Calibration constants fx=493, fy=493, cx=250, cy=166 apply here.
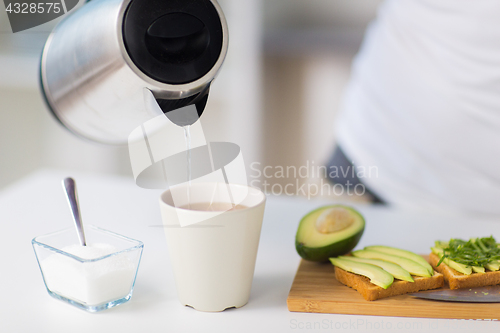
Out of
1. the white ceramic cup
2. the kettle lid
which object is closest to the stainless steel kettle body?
the kettle lid

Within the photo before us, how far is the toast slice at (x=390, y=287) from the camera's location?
0.61 meters

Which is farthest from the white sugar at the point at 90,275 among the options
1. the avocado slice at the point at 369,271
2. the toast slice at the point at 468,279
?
the toast slice at the point at 468,279

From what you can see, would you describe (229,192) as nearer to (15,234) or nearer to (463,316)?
(463,316)

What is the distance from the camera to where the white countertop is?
587 mm

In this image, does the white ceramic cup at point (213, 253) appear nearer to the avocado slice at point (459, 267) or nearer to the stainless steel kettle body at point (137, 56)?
the stainless steel kettle body at point (137, 56)

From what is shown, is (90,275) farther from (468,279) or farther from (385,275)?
(468,279)

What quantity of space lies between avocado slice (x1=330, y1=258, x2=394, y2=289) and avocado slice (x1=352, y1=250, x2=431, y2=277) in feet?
0.14

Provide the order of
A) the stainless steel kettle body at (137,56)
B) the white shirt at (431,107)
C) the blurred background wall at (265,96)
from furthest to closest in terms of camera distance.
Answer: the blurred background wall at (265,96)
the white shirt at (431,107)
the stainless steel kettle body at (137,56)

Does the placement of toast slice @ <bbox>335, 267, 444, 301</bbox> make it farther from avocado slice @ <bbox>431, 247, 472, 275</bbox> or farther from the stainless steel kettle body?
the stainless steel kettle body

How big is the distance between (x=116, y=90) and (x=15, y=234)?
46 centimetres

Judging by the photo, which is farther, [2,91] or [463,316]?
[2,91]

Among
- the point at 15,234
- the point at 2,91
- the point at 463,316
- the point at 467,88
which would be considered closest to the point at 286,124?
the point at 2,91

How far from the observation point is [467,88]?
1.15 meters

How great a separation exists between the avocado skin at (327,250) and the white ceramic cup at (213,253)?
4.7 inches
